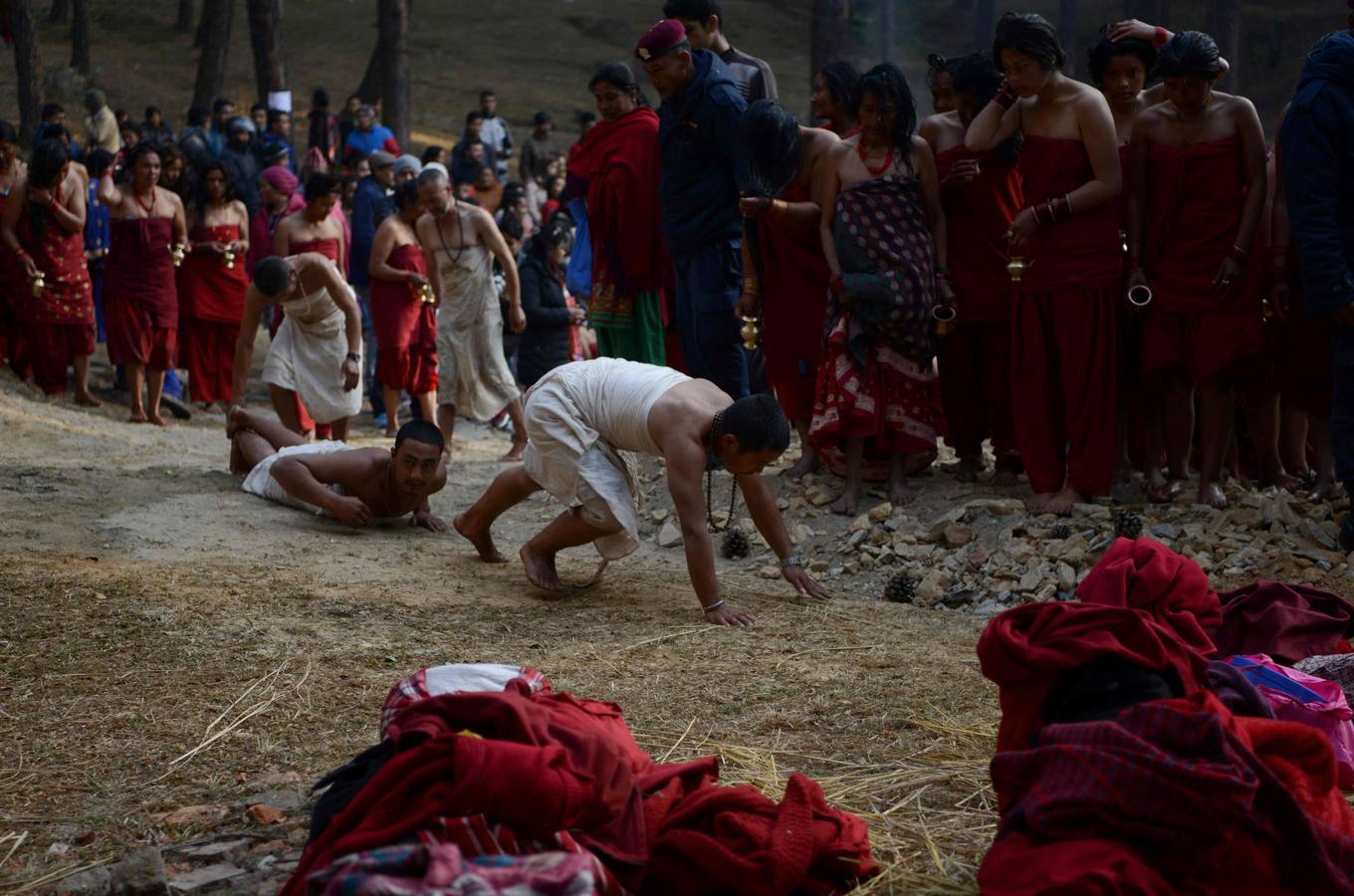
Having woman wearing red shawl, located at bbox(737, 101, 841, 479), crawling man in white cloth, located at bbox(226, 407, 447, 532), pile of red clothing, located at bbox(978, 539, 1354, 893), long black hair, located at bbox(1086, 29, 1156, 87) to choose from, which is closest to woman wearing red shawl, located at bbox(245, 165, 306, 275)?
crawling man in white cloth, located at bbox(226, 407, 447, 532)

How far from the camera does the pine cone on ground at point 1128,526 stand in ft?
18.8

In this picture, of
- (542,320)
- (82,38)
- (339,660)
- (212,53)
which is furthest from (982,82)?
(82,38)

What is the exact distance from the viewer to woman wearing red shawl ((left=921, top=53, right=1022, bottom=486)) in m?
6.48

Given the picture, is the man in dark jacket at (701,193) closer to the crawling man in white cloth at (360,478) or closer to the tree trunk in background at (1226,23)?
the crawling man in white cloth at (360,478)

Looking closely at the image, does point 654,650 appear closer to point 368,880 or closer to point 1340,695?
point 1340,695

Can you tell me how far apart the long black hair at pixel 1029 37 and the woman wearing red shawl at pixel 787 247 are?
3.09 ft

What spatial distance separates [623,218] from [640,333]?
61 cm

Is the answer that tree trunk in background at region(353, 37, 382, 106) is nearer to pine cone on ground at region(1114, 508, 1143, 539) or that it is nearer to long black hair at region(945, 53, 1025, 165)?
long black hair at region(945, 53, 1025, 165)

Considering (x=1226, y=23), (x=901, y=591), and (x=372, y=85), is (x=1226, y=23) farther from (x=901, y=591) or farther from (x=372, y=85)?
(x=901, y=591)

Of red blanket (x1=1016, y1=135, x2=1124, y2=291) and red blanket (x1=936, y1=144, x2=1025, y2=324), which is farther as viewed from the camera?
red blanket (x1=936, y1=144, x2=1025, y2=324)

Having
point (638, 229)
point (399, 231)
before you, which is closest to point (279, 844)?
point (638, 229)

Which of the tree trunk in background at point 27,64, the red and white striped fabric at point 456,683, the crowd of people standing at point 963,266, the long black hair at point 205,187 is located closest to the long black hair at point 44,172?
the long black hair at point 205,187

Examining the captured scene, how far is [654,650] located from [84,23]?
22796 mm

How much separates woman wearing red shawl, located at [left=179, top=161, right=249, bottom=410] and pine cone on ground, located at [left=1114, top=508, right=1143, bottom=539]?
22.5ft
